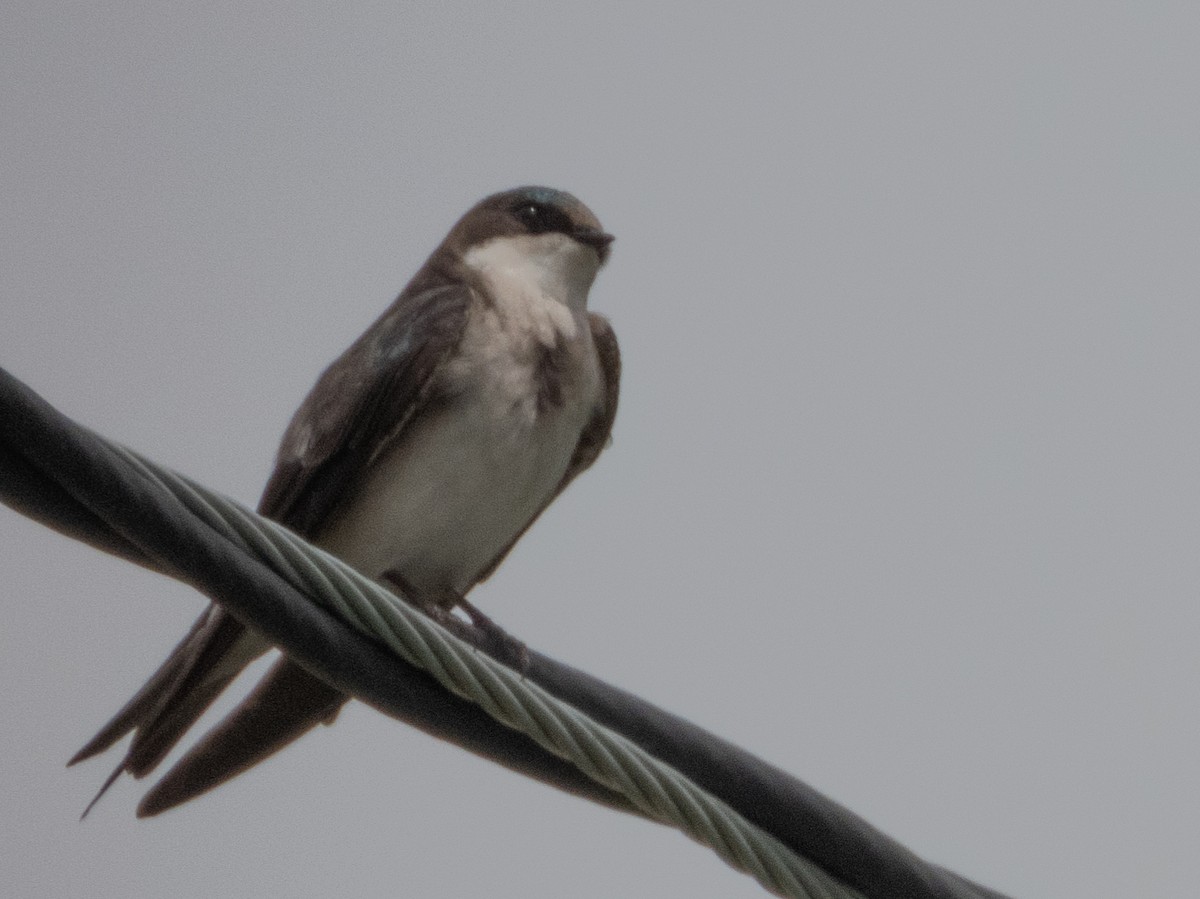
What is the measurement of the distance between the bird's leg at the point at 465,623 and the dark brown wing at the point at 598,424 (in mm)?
374

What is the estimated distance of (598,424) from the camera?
627 cm

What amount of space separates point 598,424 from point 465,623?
3.00 feet

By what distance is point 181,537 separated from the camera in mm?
2957

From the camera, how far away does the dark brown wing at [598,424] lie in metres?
6.27

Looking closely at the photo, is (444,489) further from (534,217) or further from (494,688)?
(494,688)

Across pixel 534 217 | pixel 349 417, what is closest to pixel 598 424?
pixel 349 417

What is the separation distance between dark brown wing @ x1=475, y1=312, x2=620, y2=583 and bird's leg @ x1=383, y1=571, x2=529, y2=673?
1.23ft

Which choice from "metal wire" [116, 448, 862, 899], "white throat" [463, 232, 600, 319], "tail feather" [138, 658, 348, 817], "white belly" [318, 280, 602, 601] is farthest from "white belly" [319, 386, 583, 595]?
"metal wire" [116, 448, 862, 899]

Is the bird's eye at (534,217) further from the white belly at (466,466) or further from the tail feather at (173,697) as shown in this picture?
the tail feather at (173,697)

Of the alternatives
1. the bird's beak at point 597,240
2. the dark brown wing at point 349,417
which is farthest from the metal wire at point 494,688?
the bird's beak at point 597,240

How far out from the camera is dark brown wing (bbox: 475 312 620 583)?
6273mm

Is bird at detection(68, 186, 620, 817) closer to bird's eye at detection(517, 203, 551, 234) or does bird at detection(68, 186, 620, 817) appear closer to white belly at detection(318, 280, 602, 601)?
white belly at detection(318, 280, 602, 601)

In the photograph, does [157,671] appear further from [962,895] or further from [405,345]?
[962,895]

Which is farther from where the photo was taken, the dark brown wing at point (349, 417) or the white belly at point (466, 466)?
the white belly at point (466, 466)
